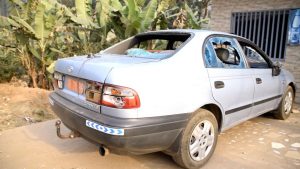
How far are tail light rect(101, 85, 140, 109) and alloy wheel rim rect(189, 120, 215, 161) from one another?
3.27ft

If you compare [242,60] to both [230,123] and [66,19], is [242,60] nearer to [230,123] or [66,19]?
[230,123]

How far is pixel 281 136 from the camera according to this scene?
4.89 meters

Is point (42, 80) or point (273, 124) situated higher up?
point (42, 80)

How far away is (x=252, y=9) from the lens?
8.31m

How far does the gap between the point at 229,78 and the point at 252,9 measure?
5.28m

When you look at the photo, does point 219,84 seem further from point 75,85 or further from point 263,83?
point 75,85

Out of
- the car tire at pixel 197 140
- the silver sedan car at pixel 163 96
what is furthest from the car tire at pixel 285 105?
the car tire at pixel 197 140

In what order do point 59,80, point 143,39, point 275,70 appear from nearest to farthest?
point 59,80 < point 143,39 < point 275,70

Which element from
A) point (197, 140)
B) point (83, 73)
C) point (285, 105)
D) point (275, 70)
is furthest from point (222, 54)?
point (285, 105)

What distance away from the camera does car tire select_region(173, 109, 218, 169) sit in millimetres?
3283

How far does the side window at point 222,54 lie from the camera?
372 cm

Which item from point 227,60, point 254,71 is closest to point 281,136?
point 254,71

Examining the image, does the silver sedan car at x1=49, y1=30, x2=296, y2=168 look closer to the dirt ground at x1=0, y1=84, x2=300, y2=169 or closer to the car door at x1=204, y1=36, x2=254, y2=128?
the car door at x1=204, y1=36, x2=254, y2=128

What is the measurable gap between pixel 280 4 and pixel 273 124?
12.8ft
